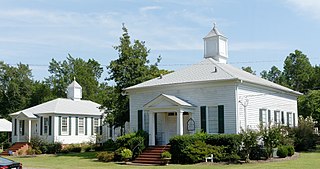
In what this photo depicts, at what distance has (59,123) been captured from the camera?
4356 cm

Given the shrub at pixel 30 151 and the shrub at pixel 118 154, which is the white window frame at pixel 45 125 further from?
the shrub at pixel 118 154

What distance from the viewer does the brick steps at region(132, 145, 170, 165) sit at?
28.0 metres

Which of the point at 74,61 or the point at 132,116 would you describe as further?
the point at 74,61

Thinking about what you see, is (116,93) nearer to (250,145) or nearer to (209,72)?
(209,72)

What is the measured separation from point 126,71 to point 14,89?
3898cm

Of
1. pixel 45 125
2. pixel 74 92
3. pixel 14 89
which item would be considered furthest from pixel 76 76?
pixel 45 125

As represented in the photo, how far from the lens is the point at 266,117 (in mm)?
32281

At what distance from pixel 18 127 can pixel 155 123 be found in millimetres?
20034

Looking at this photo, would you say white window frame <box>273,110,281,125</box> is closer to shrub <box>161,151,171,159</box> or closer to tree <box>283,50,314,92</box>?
shrub <box>161,151,171,159</box>

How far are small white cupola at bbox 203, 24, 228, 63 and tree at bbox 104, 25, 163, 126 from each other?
5554 millimetres

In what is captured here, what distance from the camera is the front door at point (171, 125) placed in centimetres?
3188

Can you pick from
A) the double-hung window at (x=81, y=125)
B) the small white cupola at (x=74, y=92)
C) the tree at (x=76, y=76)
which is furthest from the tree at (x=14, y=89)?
the double-hung window at (x=81, y=125)

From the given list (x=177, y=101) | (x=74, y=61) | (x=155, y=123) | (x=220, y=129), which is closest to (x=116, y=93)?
(x=155, y=123)

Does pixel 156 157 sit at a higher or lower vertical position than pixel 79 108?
lower
